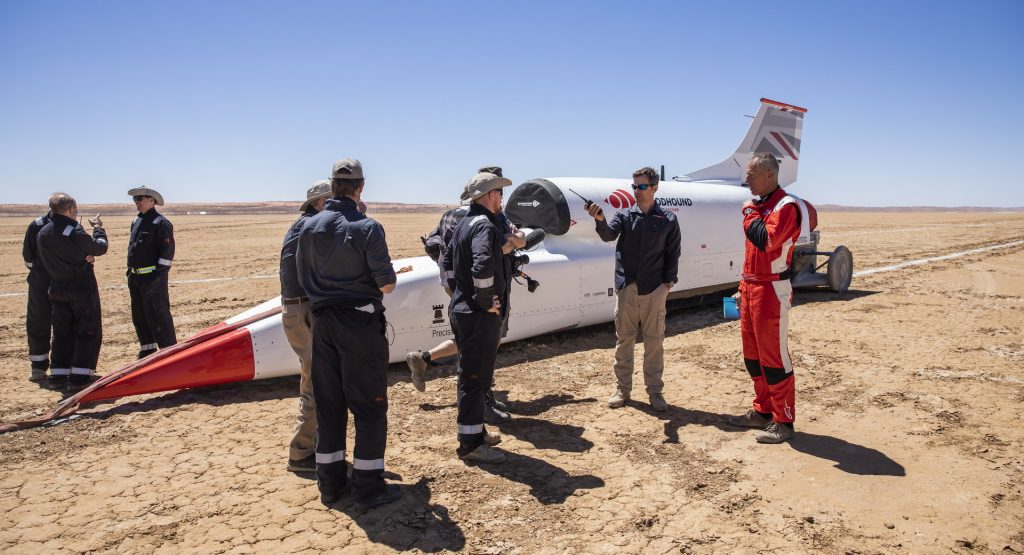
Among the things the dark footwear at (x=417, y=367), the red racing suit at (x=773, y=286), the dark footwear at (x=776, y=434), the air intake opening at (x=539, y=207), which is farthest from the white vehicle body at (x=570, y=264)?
the dark footwear at (x=776, y=434)

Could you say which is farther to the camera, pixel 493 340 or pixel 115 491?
pixel 493 340

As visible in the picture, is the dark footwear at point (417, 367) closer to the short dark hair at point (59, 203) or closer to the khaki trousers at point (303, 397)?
the khaki trousers at point (303, 397)

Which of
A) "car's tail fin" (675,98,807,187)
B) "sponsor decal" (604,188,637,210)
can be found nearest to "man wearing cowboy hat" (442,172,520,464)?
"sponsor decal" (604,188,637,210)

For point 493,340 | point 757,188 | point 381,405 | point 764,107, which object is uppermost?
point 764,107

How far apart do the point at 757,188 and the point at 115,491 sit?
543 centimetres

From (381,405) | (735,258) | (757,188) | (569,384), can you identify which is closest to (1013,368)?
(735,258)

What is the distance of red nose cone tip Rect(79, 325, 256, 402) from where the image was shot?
5812 mm

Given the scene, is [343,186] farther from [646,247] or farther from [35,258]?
[35,258]

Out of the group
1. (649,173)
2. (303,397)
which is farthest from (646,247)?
(303,397)

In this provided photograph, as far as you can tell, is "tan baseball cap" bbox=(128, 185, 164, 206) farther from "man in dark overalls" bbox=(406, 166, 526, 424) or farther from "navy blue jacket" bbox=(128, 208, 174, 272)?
"man in dark overalls" bbox=(406, 166, 526, 424)

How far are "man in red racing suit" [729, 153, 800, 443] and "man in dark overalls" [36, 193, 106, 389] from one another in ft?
22.1

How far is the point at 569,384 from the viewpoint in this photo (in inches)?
261

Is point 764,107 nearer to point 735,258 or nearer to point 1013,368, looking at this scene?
point 735,258

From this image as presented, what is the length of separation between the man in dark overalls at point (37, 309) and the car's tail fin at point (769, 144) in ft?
32.2
